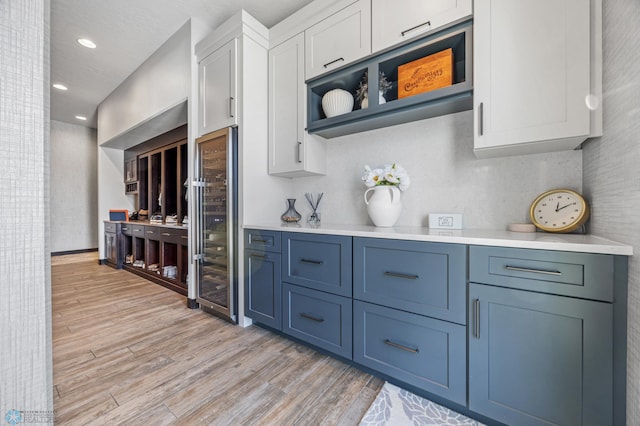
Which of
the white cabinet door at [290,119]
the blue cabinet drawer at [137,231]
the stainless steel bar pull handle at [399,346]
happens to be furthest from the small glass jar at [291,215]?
the blue cabinet drawer at [137,231]

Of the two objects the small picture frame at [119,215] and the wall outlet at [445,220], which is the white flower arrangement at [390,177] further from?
the small picture frame at [119,215]

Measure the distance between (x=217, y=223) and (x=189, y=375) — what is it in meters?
1.33

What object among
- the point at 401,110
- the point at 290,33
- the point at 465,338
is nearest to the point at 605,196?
the point at 465,338

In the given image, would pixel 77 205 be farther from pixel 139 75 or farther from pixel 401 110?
pixel 401 110

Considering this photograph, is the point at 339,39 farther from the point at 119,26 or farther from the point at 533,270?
the point at 119,26

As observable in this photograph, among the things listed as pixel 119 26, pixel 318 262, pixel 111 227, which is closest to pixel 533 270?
pixel 318 262

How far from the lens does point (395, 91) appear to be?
6.52 ft

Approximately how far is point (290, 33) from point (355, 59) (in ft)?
2.49

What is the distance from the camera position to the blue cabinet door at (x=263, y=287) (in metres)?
1.97

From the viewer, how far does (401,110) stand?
1.71 meters

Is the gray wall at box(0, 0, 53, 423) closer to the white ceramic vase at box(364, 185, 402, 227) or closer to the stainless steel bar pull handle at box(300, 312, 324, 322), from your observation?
the stainless steel bar pull handle at box(300, 312, 324, 322)

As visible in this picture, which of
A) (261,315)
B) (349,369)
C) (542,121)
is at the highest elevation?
(542,121)

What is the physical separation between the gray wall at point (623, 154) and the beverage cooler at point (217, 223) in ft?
7.50

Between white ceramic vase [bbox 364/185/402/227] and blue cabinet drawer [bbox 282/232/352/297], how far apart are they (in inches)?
14.9
